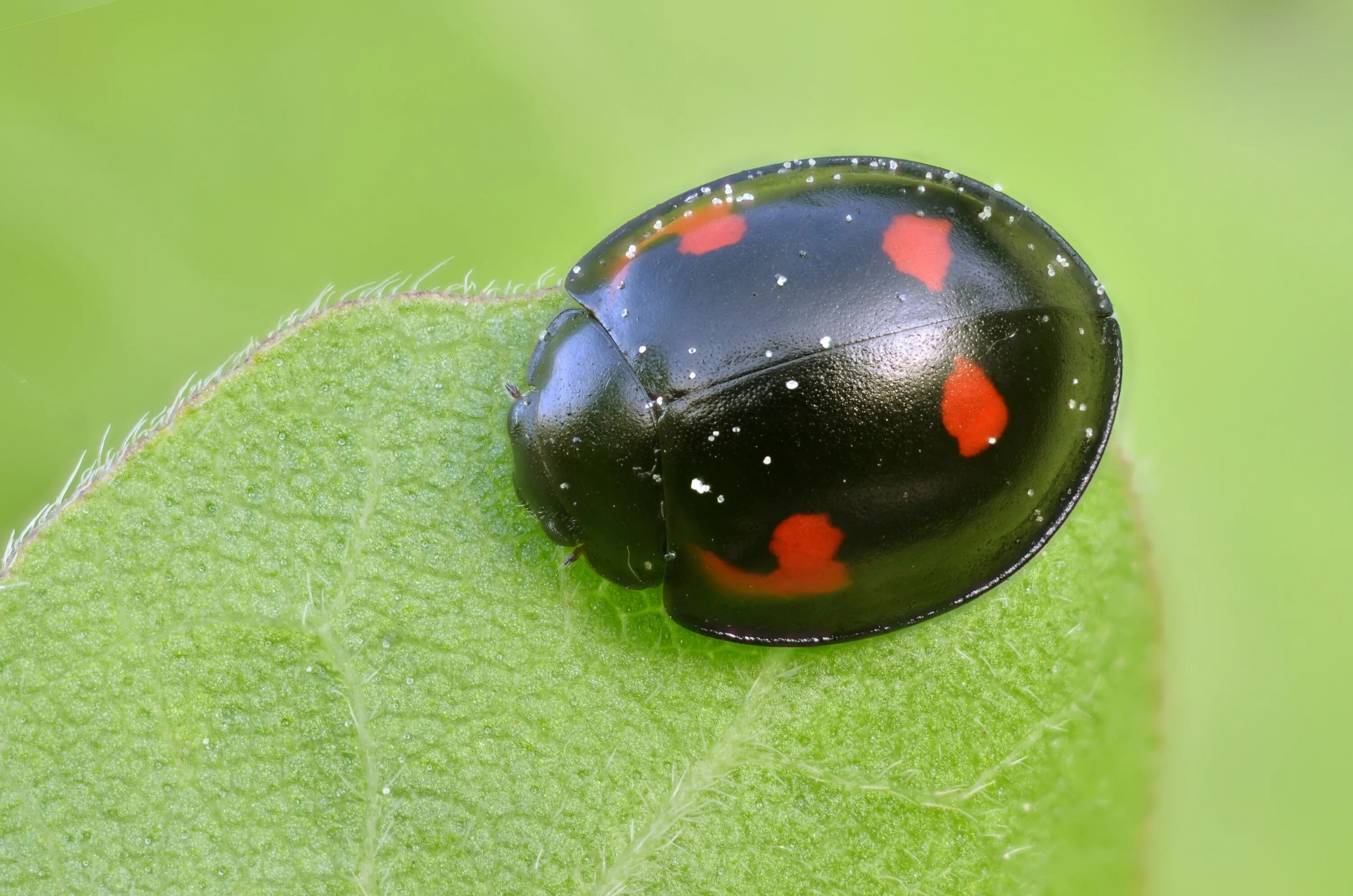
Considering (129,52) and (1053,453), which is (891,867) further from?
(129,52)

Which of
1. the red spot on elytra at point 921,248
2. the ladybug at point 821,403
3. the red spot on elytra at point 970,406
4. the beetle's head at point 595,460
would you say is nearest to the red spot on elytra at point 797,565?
the ladybug at point 821,403

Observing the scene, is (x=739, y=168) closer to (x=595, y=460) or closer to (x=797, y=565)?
(x=595, y=460)

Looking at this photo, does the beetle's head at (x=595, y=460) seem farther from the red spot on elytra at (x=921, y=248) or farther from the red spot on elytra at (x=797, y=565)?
the red spot on elytra at (x=921, y=248)

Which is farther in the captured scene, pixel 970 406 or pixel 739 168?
pixel 739 168

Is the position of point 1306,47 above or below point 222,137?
below

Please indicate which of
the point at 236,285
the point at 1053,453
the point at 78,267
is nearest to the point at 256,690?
the point at 236,285

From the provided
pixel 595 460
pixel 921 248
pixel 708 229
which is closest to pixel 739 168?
pixel 708 229
